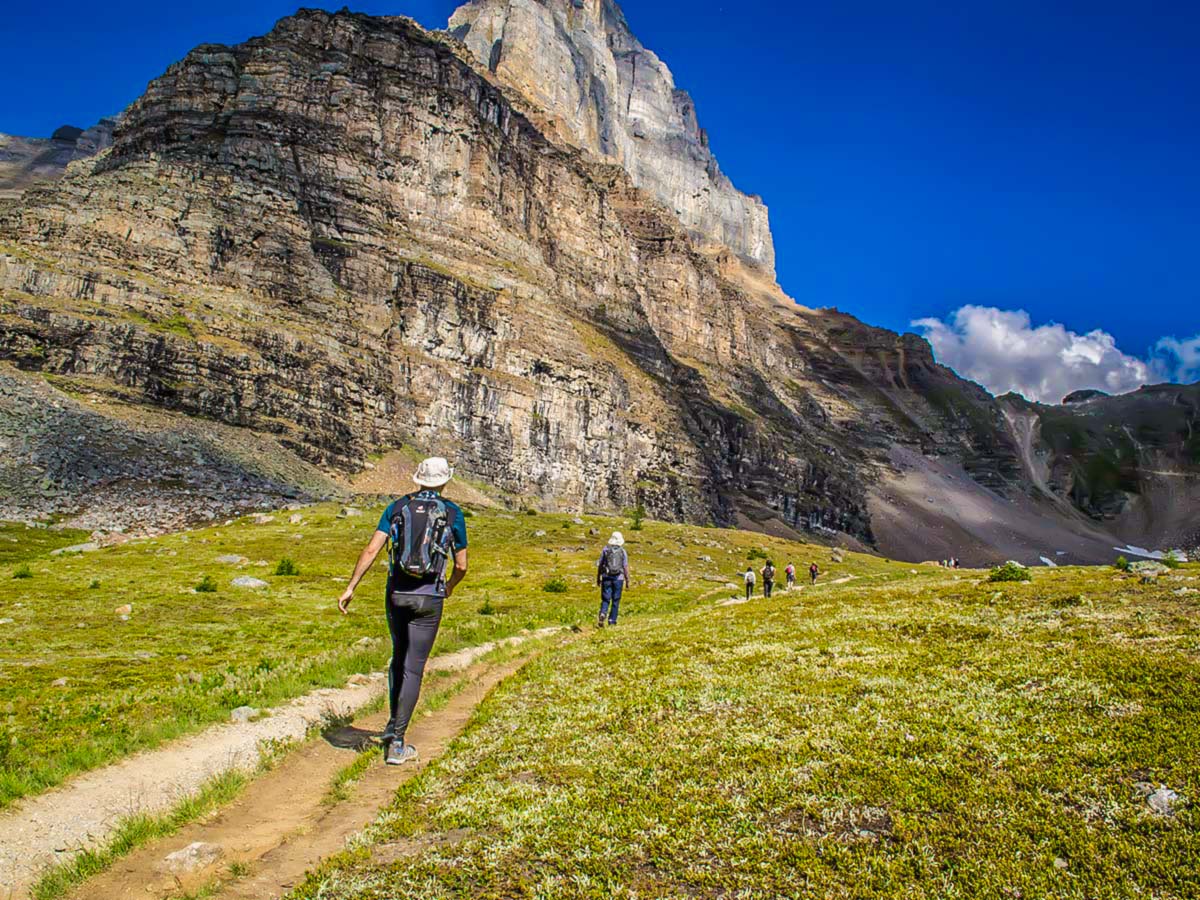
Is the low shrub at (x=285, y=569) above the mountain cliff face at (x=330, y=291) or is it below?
below

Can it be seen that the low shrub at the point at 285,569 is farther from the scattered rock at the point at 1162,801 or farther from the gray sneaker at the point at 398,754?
the scattered rock at the point at 1162,801

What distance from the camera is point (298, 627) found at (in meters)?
21.8

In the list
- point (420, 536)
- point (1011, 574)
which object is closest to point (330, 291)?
point (1011, 574)

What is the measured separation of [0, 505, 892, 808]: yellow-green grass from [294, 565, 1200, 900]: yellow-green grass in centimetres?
528

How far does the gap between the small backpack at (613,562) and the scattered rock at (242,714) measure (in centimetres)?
1434

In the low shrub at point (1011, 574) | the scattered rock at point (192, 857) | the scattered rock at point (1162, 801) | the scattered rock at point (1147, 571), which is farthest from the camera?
the low shrub at point (1011, 574)

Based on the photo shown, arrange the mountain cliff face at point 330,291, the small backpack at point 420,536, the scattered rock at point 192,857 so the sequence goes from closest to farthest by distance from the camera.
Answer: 1. the scattered rock at point 192,857
2. the small backpack at point 420,536
3. the mountain cliff face at point 330,291

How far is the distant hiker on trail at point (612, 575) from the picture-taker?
2503 cm

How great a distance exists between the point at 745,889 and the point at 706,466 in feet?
616

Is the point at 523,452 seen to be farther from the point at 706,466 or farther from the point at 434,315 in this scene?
the point at 706,466

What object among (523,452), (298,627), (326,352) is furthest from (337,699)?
(523,452)

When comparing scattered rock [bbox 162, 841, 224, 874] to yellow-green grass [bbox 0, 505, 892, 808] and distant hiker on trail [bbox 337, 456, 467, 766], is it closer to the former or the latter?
yellow-green grass [bbox 0, 505, 892, 808]

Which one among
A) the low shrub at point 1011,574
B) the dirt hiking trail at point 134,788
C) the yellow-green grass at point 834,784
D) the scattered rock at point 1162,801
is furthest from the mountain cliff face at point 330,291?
the scattered rock at point 1162,801

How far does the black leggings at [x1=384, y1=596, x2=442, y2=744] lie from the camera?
1044cm
